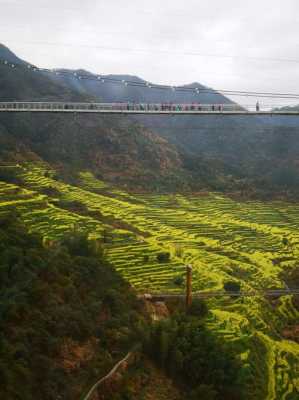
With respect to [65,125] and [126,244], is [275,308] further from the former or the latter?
[65,125]

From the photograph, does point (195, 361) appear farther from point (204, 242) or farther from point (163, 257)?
point (204, 242)

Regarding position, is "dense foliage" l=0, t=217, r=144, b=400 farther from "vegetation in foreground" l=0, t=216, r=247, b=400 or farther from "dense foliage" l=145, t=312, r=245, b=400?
"dense foliage" l=145, t=312, r=245, b=400

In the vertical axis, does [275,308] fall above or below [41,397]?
below

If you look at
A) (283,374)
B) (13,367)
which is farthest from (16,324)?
(283,374)

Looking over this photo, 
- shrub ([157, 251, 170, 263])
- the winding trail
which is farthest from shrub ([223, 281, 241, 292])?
the winding trail


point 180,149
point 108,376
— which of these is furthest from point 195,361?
point 180,149

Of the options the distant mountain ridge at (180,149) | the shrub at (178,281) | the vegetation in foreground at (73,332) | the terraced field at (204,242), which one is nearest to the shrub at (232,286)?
the terraced field at (204,242)
